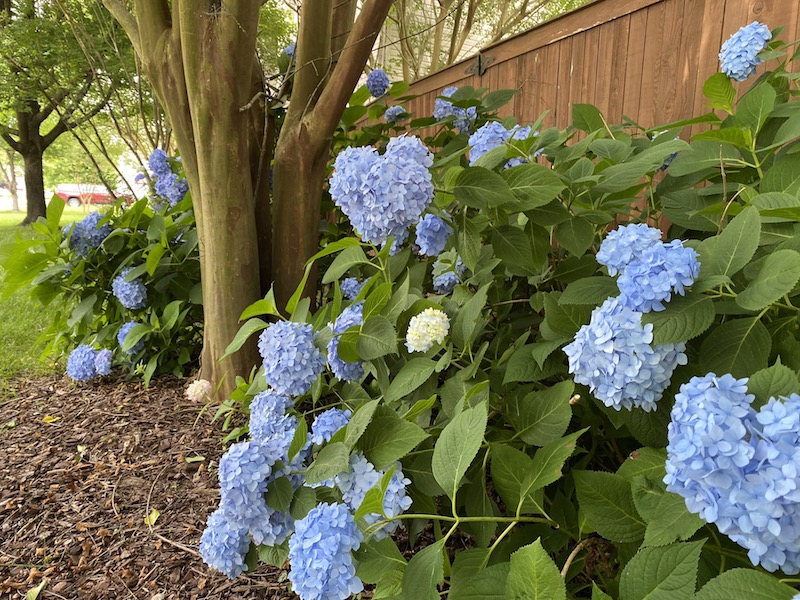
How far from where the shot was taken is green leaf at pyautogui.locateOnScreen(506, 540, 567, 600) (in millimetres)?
596

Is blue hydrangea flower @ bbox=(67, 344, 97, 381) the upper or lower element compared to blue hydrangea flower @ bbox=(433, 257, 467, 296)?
lower

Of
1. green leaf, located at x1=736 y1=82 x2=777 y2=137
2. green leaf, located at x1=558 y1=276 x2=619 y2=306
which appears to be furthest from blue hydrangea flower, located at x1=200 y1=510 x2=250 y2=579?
green leaf, located at x1=736 y1=82 x2=777 y2=137

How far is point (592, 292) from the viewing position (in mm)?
866

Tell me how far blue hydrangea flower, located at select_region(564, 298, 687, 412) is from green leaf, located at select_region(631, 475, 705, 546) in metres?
0.12

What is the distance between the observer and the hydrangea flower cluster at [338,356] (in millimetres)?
1280

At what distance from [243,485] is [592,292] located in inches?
29.5

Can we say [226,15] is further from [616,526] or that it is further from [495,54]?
[495,54]

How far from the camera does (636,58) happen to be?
2725 millimetres

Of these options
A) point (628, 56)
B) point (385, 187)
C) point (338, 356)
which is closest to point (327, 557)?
point (338, 356)

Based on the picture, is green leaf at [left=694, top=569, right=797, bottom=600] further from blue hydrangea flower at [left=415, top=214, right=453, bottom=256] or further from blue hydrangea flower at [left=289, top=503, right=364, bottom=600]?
blue hydrangea flower at [left=415, top=214, right=453, bottom=256]

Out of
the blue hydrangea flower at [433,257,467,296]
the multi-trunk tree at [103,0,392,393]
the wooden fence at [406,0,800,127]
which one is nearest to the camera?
the blue hydrangea flower at [433,257,467,296]

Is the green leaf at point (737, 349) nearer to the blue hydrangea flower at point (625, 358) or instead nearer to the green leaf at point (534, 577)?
the blue hydrangea flower at point (625, 358)

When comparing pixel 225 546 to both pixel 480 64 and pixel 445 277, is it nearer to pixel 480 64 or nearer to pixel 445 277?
pixel 445 277

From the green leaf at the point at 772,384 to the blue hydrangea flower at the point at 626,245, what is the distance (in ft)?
0.82
